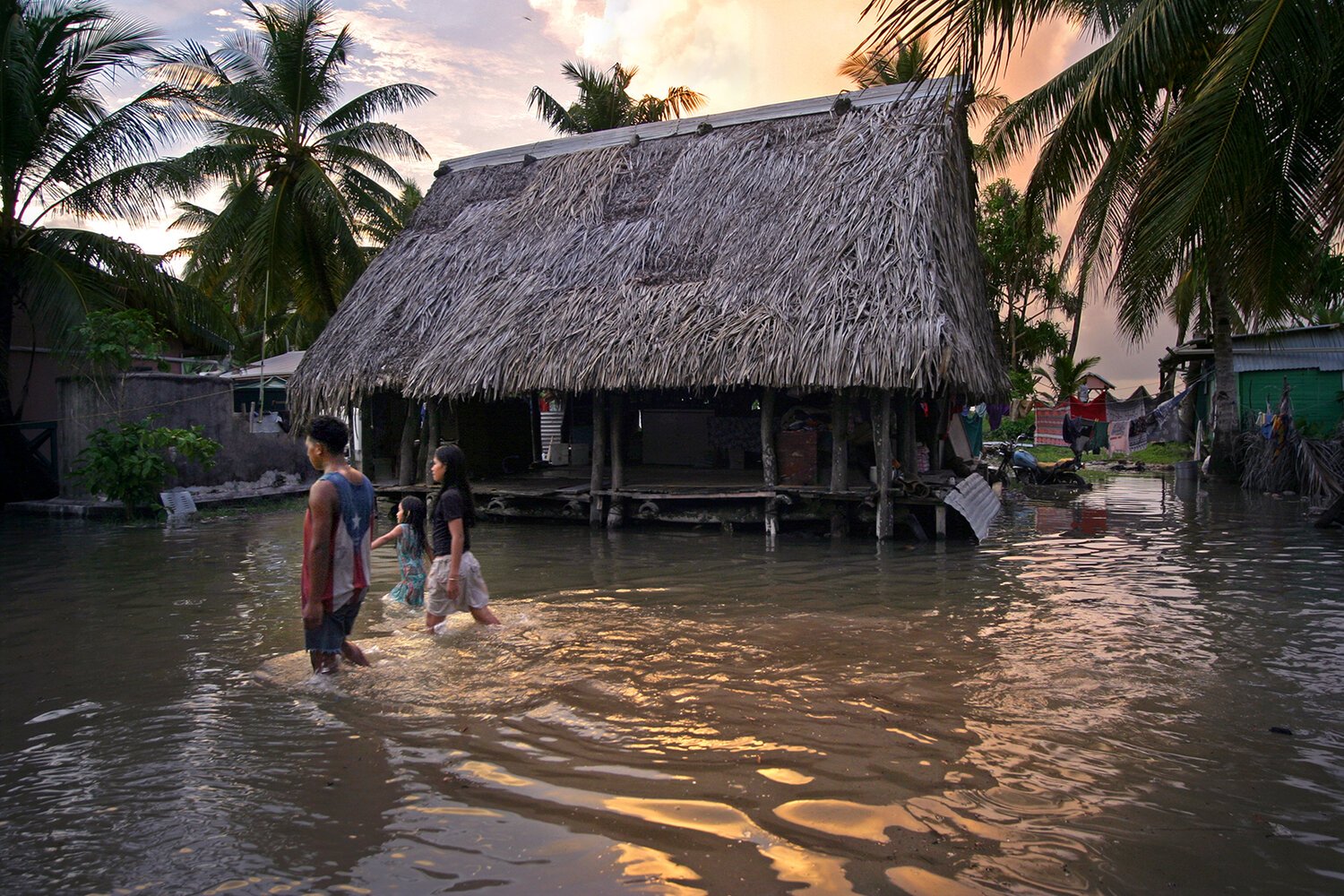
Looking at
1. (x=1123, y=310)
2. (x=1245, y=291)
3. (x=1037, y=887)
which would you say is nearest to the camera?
(x=1037, y=887)

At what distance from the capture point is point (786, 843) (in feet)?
10.2

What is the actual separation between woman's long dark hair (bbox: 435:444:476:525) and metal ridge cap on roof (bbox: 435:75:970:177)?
8.04m

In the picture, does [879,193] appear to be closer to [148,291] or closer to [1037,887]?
[1037,887]

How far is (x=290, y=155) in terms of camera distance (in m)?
17.6

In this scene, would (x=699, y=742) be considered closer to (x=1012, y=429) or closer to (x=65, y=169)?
(x=65, y=169)

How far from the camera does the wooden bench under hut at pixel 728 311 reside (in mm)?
10055

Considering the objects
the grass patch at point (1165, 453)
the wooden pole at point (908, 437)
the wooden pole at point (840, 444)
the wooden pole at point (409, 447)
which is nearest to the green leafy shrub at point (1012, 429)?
the grass patch at point (1165, 453)

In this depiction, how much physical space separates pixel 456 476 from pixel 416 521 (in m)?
0.57

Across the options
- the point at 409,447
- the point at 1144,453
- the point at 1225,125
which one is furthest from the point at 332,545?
the point at 1144,453

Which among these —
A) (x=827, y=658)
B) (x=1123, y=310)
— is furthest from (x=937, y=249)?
(x=1123, y=310)

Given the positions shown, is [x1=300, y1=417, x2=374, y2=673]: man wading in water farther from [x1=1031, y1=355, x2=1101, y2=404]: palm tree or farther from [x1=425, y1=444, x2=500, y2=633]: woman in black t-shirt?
[x1=1031, y1=355, x2=1101, y2=404]: palm tree

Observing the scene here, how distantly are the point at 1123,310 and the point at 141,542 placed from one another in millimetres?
15851

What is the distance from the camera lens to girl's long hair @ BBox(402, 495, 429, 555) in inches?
240

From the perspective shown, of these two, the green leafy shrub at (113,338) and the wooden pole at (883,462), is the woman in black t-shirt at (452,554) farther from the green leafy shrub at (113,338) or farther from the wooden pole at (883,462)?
the green leafy shrub at (113,338)
